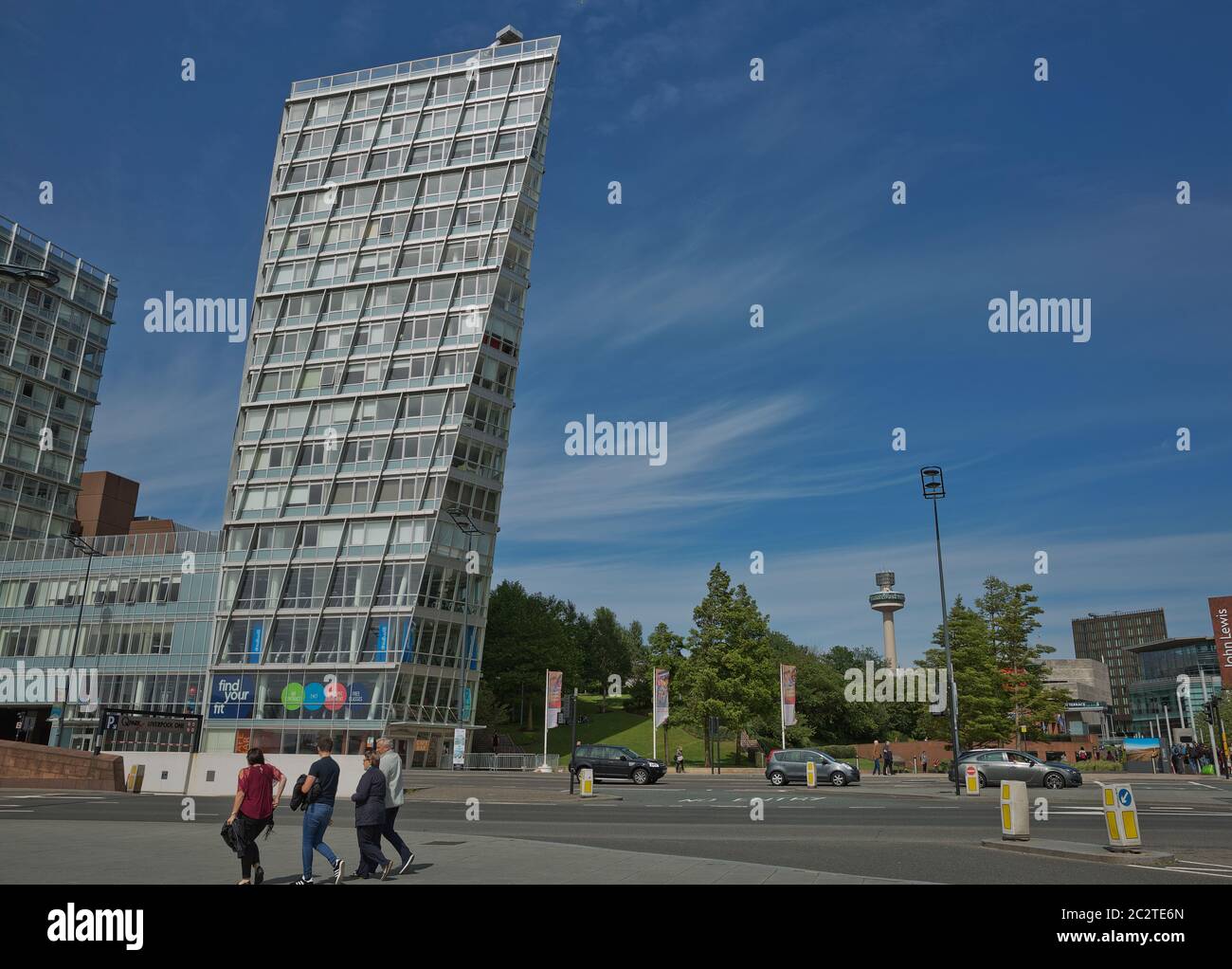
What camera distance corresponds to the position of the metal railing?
196 feet

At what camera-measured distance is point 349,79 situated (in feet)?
252

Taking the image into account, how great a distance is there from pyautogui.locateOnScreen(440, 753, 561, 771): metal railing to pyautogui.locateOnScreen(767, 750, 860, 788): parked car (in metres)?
22.7

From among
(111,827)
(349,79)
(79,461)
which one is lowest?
(111,827)

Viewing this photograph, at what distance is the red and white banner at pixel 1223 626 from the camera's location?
110 metres

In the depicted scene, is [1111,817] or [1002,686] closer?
[1111,817]

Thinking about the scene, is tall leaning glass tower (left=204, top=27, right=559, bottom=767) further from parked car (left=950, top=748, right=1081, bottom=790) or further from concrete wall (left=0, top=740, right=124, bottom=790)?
parked car (left=950, top=748, right=1081, bottom=790)

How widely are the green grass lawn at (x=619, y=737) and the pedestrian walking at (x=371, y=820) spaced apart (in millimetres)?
64750

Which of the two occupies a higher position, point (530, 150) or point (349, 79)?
point (349, 79)

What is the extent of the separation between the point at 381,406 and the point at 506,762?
27830 millimetres

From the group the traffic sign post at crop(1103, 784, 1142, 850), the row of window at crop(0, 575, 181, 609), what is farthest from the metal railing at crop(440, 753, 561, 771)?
the traffic sign post at crop(1103, 784, 1142, 850)
